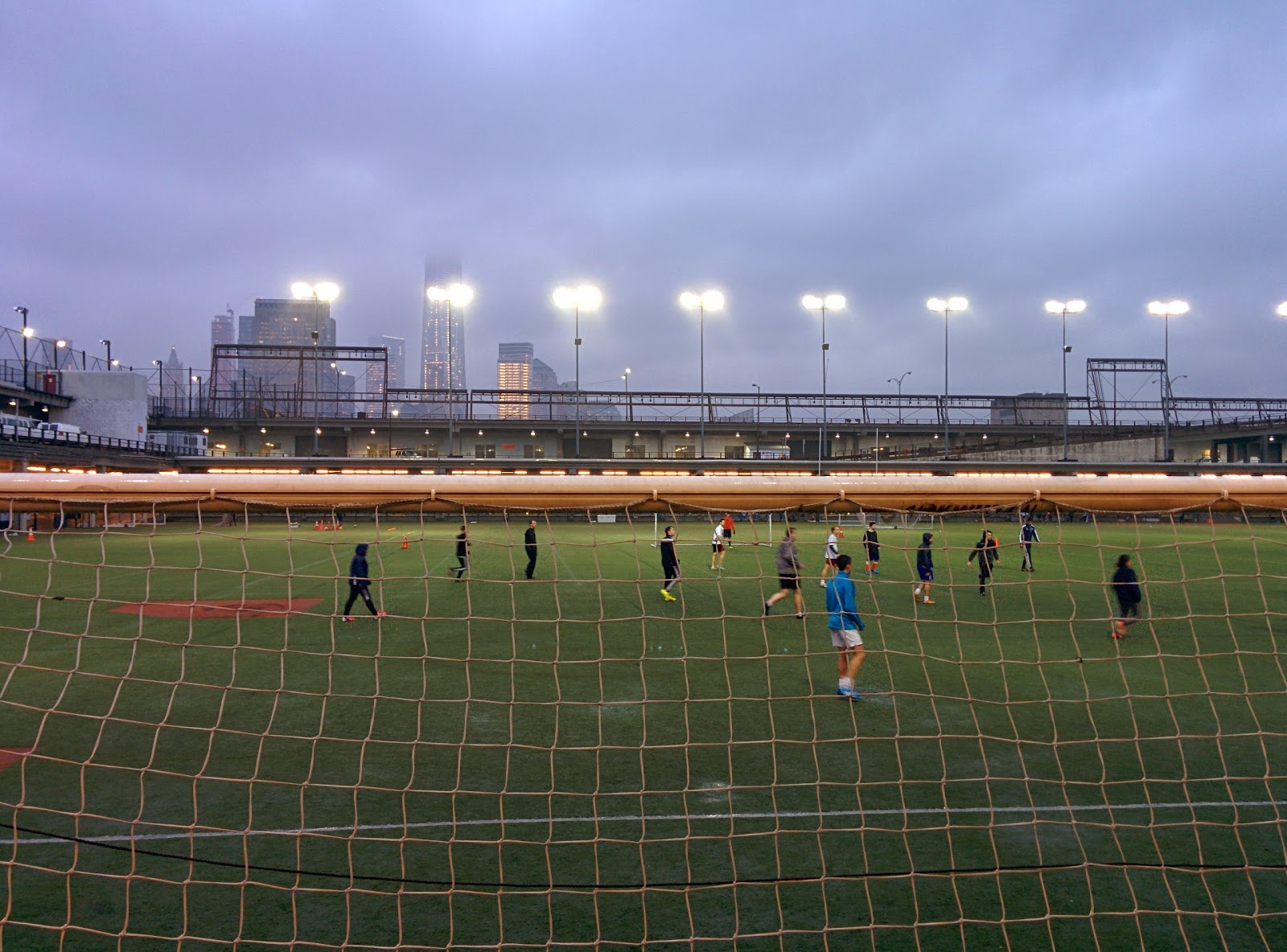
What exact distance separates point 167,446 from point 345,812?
2305 inches

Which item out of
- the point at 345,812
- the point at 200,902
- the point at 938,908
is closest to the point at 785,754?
the point at 938,908

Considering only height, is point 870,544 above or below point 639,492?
below

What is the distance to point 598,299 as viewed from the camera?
41.6 m

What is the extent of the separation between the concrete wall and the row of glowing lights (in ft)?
77.0

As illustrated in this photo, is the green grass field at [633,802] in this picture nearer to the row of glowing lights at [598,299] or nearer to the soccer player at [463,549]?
the soccer player at [463,549]

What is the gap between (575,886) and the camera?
5012 mm

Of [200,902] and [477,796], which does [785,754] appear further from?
[200,902]

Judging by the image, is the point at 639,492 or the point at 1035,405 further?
the point at 1035,405

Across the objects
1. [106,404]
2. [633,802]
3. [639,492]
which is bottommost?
[633,802]

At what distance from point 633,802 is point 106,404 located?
209 ft

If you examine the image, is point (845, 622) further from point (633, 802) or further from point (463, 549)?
point (463, 549)

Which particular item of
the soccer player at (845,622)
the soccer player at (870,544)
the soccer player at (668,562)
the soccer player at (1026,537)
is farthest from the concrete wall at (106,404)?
the soccer player at (845,622)

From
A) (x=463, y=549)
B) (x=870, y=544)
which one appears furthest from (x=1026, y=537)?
(x=463, y=549)

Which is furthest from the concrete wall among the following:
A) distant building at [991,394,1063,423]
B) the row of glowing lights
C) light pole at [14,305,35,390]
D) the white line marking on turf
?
distant building at [991,394,1063,423]
